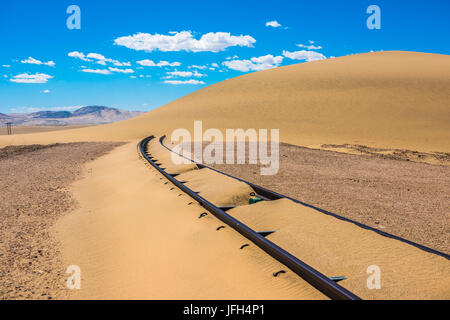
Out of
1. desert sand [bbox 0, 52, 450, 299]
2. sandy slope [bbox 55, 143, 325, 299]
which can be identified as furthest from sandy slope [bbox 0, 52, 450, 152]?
sandy slope [bbox 55, 143, 325, 299]

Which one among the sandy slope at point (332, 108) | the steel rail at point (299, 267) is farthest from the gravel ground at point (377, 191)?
the sandy slope at point (332, 108)

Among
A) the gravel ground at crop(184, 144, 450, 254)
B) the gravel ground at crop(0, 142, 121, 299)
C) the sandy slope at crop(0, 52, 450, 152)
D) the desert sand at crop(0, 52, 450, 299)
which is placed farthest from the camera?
the sandy slope at crop(0, 52, 450, 152)

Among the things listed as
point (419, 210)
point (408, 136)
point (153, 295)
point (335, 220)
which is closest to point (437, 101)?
point (408, 136)

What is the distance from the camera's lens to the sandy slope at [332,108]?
29.9 metres

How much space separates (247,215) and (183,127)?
124ft

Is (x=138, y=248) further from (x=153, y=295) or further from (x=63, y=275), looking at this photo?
(x=153, y=295)

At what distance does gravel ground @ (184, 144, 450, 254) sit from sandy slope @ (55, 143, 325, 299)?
2.77 meters

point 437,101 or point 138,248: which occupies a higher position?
point 437,101

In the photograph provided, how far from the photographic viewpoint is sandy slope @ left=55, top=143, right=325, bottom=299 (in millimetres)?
3055

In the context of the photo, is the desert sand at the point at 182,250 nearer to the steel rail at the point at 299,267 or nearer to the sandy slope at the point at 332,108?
the steel rail at the point at 299,267

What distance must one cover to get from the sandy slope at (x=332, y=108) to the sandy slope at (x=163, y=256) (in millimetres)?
19893

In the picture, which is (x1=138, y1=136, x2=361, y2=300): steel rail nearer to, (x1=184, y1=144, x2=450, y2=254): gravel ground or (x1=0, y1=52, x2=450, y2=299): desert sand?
(x1=0, y1=52, x2=450, y2=299): desert sand

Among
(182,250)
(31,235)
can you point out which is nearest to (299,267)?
(182,250)

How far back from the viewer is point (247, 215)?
529cm
